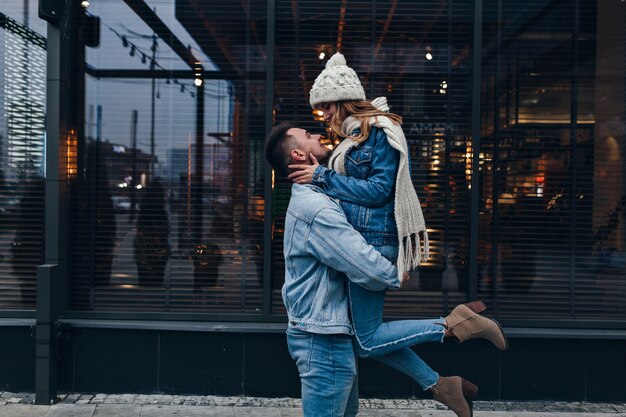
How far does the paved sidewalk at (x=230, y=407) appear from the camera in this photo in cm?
543

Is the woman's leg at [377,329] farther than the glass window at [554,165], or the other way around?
the glass window at [554,165]

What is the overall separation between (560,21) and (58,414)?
508 cm

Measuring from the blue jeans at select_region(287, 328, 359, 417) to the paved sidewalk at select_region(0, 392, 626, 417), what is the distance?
6.85 ft

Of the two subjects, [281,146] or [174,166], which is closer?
[281,146]

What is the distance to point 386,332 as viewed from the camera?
3631 millimetres

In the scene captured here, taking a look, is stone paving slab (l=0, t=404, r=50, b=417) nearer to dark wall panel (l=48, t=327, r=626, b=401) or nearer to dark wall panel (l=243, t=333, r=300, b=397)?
dark wall panel (l=48, t=327, r=626, b=401)

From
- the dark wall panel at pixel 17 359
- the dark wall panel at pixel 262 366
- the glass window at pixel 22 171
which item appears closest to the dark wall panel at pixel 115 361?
the dark wall panel at pixel 262 366

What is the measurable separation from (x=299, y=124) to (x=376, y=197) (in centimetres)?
275

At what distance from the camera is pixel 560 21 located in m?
6.06

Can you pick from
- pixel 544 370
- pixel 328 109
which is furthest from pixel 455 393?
pixel 544 370

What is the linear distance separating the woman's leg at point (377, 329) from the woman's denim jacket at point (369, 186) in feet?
0.93

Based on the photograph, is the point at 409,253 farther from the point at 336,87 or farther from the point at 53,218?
the point at 53,218

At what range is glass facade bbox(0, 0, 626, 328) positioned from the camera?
19.7 feet

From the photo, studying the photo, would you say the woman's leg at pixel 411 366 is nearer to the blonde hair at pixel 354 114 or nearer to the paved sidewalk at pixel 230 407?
the blonde hair at pixel 354 114
